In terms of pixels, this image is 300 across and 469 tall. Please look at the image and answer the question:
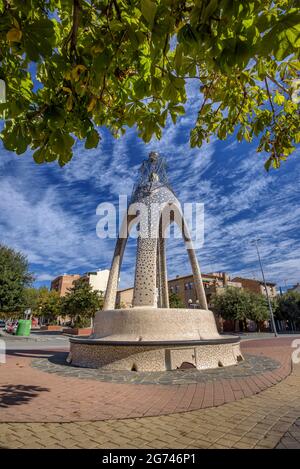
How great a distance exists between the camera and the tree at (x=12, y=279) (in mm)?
25984

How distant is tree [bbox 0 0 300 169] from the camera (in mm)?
1881

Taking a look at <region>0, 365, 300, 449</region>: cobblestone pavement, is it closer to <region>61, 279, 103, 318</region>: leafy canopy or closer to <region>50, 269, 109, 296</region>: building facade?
<region>61, 279, 103, 318</region>: leafy canopy

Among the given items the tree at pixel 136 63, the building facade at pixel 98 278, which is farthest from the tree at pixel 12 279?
the building facade at pixel 98 278

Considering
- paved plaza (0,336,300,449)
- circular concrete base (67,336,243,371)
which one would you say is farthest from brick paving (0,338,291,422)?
circular concrete base (67,336,243,371)

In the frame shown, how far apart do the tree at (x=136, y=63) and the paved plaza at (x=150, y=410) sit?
3.25 meters

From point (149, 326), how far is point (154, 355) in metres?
1.46

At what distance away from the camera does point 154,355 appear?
8.23 m

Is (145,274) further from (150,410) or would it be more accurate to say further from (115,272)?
(150,410)

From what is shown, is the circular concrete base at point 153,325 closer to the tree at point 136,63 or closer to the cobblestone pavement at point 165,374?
the cobblestone pavement at point 165,374

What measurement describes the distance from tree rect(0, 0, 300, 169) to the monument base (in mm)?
6421

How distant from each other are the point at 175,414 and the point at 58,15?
19.3ft
